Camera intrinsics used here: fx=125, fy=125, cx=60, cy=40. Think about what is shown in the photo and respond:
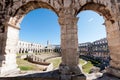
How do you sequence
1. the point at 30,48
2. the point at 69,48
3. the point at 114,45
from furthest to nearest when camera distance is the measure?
1. the point at 30,48
2. the point at 114,45
3. the point at 69,48

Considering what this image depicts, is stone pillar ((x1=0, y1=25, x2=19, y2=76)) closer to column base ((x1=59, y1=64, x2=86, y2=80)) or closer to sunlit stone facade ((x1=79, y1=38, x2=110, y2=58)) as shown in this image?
column base ((x1=59, y1=64, x2=86, y2=80))

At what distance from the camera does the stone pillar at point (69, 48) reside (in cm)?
530

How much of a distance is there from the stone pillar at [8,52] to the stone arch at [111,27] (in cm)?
370

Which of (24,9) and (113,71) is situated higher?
(24,9)

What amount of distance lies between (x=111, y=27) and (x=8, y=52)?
18.2 ft

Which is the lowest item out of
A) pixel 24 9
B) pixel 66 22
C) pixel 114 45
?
pixel 114 45

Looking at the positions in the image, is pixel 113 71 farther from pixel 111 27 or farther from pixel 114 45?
pixel 111 27

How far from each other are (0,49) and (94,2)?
521cm

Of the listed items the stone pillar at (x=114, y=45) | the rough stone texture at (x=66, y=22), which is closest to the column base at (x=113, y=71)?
the stone pillar at (x=114, y=45)

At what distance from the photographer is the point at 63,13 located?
599 centimetres

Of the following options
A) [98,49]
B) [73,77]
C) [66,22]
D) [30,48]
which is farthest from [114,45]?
[30,48]

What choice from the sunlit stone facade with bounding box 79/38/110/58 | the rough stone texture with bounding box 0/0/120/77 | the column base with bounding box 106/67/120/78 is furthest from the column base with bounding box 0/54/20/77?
the sunlit stone facade with bounding box 79/38/110/58

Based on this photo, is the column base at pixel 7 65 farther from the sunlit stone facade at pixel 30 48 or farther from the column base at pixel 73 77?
the sunlit stone facade at pixel 30 48

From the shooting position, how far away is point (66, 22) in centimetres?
590
